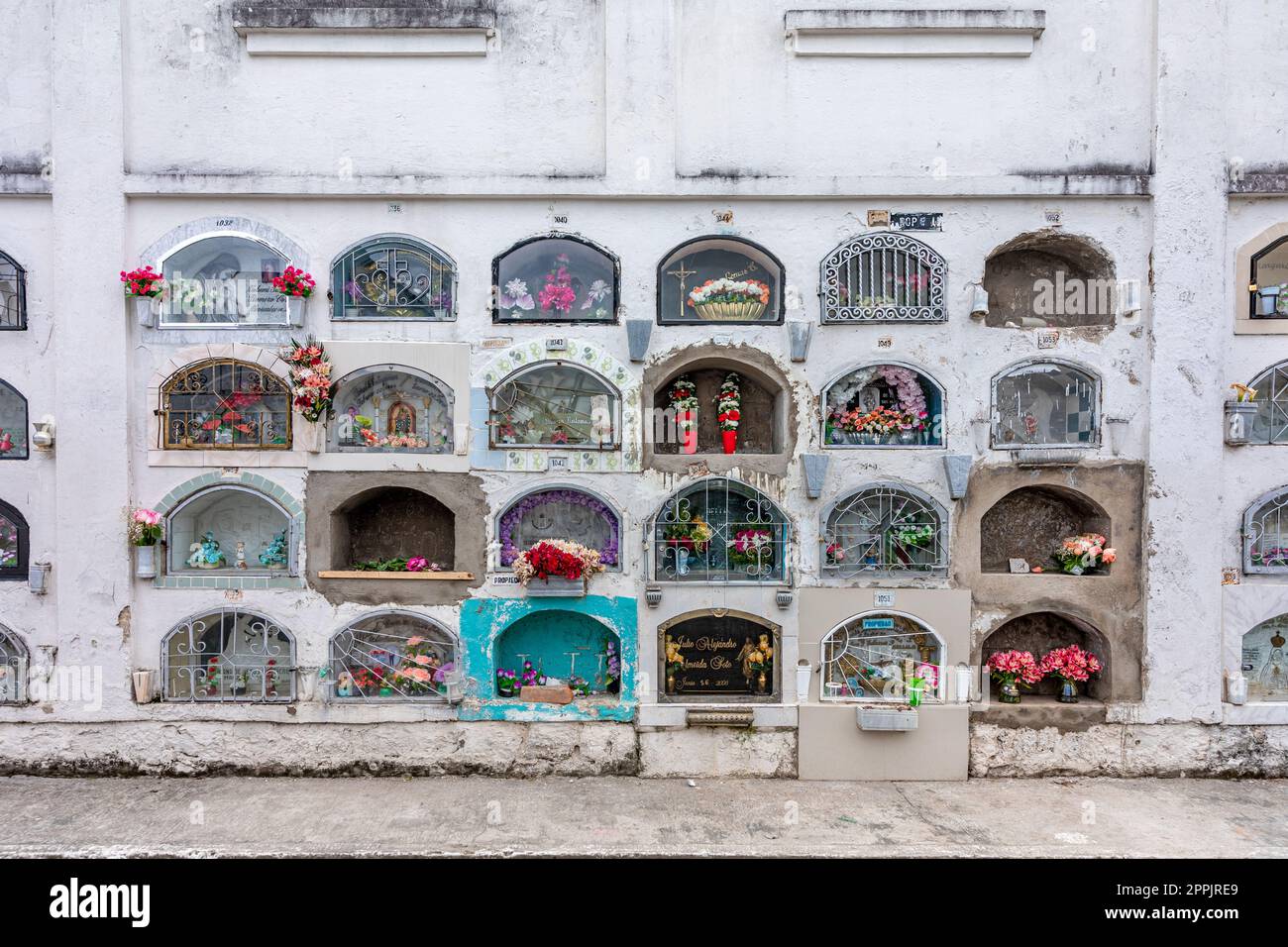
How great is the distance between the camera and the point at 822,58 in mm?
7602

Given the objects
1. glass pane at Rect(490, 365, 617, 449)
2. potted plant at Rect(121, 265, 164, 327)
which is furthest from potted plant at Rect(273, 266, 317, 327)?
glass pane at Rect(490, 365, 617, 449)

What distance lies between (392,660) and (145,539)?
9.76ft

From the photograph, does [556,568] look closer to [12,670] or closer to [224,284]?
[224,284]

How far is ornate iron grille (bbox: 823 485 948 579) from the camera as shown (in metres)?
7.71

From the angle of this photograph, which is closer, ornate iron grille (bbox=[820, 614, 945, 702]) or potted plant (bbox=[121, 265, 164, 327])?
potted plant (bbox=[121, 265, 164, 327])

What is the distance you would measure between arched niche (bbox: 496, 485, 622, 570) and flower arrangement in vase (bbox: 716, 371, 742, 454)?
1.55 meters

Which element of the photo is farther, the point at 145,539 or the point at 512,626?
the point at 512,626

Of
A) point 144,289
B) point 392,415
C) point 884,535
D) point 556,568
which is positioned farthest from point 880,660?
point 144,289

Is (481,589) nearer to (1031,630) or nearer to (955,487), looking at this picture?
(955,487)

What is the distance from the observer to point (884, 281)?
7.67m

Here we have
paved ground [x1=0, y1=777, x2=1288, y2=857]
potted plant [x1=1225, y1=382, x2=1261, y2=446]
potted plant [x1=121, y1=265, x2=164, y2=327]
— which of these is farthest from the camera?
potted plant [x1=1225, y1=382, x2=1261, y2=446]

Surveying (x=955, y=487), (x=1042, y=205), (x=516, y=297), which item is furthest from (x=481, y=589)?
(x=1042, y=205)

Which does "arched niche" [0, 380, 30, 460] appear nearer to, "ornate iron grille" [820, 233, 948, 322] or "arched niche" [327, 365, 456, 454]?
"arched niche" [327, 365, 456, 454]

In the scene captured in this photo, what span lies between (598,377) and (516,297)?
51.8 inches
